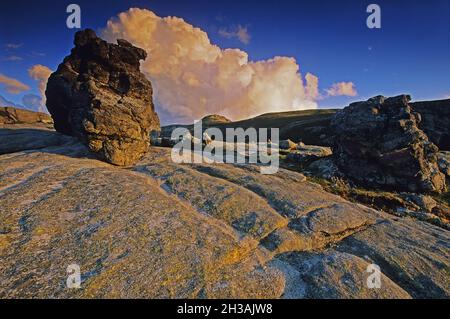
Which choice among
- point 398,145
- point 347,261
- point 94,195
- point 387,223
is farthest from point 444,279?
point 398,145

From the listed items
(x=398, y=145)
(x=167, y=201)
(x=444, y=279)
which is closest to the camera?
(x=444, y=279)

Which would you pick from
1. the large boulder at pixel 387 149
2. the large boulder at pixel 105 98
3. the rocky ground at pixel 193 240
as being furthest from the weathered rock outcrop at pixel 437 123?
the large boulder at pixel 105 98

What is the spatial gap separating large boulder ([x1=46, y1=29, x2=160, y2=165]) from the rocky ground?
474 cm

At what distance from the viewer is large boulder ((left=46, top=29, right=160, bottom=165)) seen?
2414cm

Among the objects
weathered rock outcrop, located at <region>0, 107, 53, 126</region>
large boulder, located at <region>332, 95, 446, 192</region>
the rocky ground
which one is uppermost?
weathered rock outcrop, located at <region>0, 107, 53, 126</region>

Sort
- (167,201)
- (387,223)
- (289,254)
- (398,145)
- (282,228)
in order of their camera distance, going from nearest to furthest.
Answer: (289,254) → (282,228) → (167,201) → (387,223) → (398,145)

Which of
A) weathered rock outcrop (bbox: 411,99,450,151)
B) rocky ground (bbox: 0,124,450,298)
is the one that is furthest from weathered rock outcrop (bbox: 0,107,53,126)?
weathered rock outcrop (bbox: 411,99,450,151)

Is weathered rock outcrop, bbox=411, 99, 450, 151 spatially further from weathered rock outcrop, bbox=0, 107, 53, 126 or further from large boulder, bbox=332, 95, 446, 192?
weathered rock outcrop, bbox=0, 107, 53, 126

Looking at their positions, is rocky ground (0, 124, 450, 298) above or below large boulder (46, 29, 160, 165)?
below

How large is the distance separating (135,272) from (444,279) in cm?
1417

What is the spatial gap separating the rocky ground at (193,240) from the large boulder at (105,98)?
15.6ft

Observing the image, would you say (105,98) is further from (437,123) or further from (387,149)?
(437,123)
